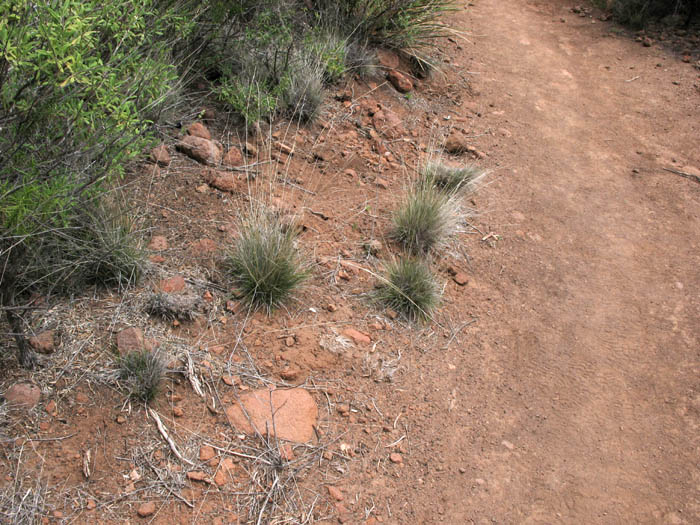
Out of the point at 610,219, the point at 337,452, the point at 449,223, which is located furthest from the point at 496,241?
the point at 337,452

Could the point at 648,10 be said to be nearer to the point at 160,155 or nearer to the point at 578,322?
the point at 578,322

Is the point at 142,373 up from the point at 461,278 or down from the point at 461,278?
up

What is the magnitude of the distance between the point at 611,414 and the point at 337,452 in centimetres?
144

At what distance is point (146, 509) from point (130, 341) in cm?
73

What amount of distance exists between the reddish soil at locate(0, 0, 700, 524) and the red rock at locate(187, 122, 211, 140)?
91 mm

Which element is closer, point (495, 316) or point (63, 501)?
point (63, 501)

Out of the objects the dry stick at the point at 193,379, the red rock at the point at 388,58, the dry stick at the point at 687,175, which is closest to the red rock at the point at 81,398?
the dry stick at the point at 193,379

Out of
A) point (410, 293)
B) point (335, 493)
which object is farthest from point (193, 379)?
point (410, 293)

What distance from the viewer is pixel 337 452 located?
279cm

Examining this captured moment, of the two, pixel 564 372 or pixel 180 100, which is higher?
pixel 180 100

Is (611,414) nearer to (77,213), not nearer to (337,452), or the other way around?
(337,452)

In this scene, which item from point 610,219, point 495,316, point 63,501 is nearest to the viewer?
point 63,501

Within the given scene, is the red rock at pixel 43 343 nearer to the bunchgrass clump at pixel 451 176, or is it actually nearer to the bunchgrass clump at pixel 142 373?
the bunchgrass clump at pixel 142 373

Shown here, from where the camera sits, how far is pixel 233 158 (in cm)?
409
